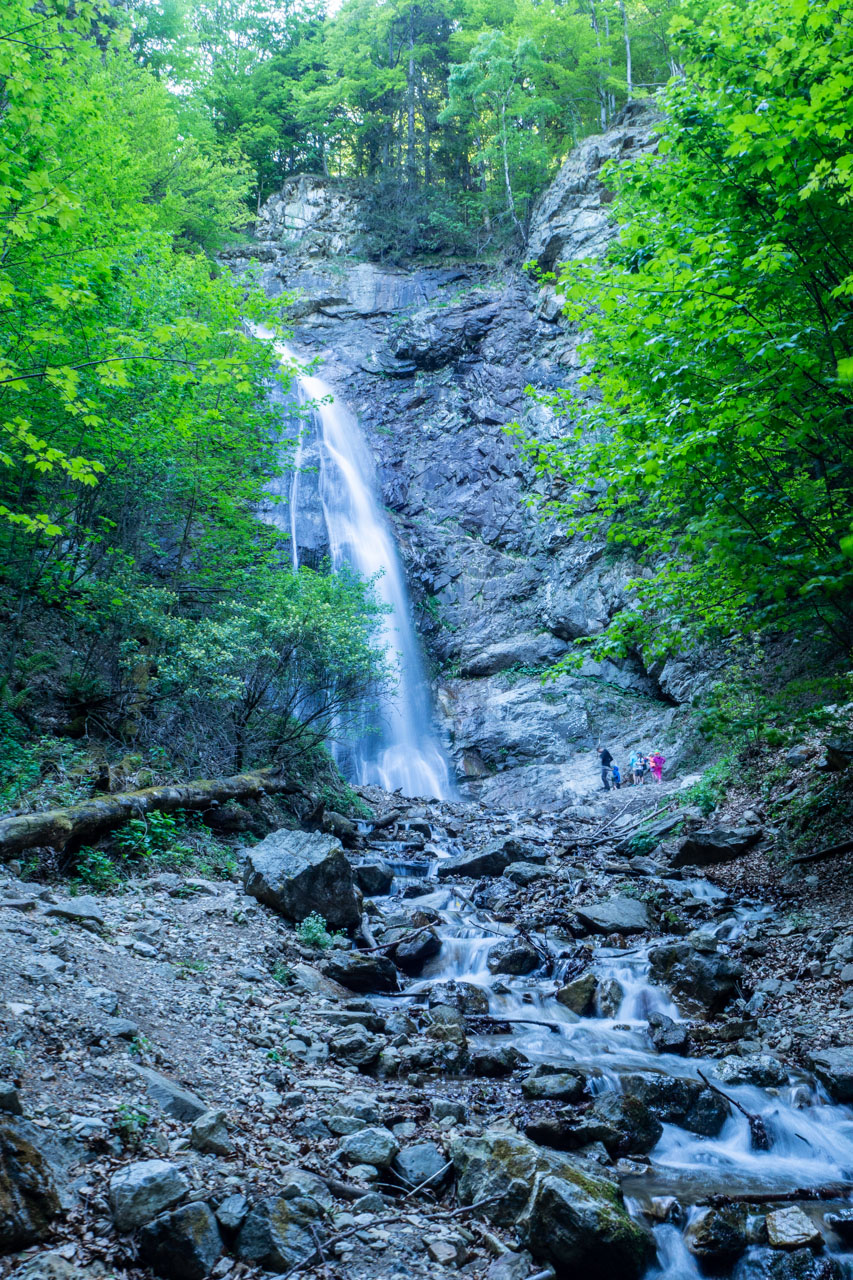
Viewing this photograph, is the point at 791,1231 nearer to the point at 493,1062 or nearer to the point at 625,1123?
the point at 625,1123

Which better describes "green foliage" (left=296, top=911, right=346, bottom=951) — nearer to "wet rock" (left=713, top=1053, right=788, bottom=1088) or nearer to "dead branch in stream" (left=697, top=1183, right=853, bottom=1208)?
"wet rock" (left=713, top=1053, right=788, bottom=1088)

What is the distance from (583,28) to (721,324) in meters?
35.2

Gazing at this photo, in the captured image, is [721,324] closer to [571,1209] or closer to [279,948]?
[571,1209]

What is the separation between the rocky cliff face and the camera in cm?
Answer: 1977

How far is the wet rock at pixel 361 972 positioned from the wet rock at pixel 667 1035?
7.83ft

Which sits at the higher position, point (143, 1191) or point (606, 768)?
point (606, 768)

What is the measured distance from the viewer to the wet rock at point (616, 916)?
25.0 ft

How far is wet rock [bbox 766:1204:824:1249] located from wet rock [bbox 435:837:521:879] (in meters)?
7.08

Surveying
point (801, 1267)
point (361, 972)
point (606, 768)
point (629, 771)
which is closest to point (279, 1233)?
point (801, 1267)

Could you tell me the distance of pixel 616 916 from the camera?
7.77 m

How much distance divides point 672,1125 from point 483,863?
245 inches

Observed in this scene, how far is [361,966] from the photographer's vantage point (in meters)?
6.28

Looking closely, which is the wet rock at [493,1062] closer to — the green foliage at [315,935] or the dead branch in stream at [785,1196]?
the dead branch in stream at [785,1196]

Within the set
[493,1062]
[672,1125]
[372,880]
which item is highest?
[372,880]
